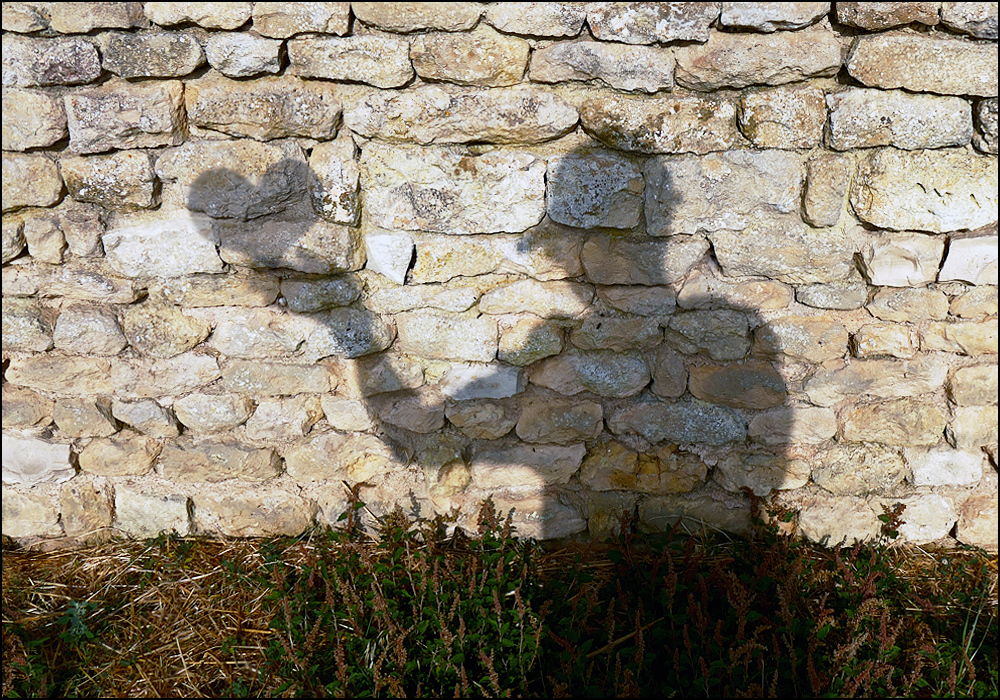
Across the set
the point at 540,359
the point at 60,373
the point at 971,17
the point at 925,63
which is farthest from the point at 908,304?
the point at 60,373

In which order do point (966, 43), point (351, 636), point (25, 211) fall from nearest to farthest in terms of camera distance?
1. point (966, 43)
2. point (351, 636)
3. point (25, 211)

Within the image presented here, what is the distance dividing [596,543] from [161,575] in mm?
1622

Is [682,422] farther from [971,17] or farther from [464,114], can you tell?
[971,17]

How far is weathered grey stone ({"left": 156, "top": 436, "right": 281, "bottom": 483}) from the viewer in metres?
2.56

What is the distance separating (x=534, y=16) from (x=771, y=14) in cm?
68

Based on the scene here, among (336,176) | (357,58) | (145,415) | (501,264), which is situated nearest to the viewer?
(357,58)

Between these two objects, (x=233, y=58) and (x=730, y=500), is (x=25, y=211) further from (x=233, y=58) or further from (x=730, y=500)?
(x=730, y=500)

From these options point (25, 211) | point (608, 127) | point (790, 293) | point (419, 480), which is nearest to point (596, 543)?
point (419, 480)

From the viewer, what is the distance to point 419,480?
261cm

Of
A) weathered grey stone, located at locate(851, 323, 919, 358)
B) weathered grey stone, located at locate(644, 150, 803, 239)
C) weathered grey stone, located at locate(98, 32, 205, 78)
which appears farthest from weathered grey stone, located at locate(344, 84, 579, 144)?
weathered grey stone, located at locate(851, 323, 919, 358)

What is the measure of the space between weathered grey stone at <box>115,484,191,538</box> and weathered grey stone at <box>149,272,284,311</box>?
0.80 metres

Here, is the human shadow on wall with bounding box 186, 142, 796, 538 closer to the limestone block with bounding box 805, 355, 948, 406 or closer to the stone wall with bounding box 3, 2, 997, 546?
Result: the stone wall with bounding box 3, 2, 997, 546

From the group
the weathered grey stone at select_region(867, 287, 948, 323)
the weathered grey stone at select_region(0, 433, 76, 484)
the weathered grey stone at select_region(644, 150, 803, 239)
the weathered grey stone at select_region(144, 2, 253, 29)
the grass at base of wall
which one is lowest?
the grass at base of wall

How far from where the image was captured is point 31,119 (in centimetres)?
213
